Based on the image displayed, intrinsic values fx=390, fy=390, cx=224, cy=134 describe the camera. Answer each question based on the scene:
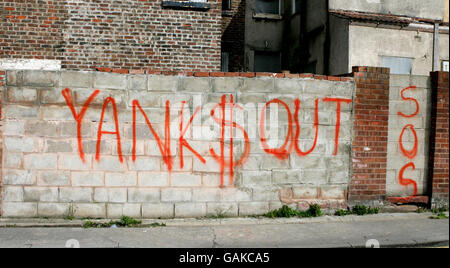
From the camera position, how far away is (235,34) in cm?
1284

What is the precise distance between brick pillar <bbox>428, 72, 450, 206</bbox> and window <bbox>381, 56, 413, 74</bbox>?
4210 millimetres

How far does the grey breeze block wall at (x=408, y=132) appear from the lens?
255 inches

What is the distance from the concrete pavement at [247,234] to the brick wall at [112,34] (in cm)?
382

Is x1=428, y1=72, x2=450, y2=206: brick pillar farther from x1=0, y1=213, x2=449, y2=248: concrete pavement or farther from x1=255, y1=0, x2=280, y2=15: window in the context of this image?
x1=255, y1=0, x2=280, y2=15: window

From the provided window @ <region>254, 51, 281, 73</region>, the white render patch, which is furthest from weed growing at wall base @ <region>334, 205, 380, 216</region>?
window @ <region>254, 51, 281, 73</region>

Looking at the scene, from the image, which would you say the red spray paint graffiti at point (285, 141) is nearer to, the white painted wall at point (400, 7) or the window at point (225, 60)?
the white painted wall at point (400, 7)

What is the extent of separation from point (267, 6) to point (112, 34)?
6.97 meters

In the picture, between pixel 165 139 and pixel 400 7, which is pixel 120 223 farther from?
pixel 400 7

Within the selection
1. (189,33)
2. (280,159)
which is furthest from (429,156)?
(189,33)

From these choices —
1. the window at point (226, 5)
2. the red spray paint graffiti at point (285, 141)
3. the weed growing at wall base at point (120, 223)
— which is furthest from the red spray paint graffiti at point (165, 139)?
the window at point (226, 5)

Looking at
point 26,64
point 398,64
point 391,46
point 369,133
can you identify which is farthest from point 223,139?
point 398,64

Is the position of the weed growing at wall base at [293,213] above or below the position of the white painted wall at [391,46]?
below

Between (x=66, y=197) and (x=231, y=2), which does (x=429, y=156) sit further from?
(x=231, y=2)

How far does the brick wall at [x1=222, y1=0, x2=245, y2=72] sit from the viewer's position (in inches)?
501
